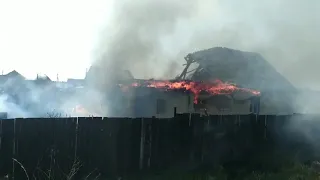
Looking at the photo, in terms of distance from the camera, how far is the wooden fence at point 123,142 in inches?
282

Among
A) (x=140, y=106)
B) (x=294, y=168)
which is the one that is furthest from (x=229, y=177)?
(x=140, y=106)

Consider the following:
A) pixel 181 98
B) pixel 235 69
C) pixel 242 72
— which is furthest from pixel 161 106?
pixel 242 72

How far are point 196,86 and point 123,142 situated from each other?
13226 millimetres

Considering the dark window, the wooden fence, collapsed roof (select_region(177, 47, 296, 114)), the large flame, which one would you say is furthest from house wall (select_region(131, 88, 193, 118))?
the wooden fence

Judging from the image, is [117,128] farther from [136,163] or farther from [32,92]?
[32,92]

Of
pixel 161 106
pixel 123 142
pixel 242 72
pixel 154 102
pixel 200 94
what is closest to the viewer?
pixel 123 142

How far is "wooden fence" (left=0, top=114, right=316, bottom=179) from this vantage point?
282 inches

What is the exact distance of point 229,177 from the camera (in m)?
9.12

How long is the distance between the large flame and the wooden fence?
9.81 meters

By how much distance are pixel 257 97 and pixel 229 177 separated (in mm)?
13852

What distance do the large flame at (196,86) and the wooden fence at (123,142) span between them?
32.2 ft

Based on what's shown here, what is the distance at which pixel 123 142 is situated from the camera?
28.2 ft

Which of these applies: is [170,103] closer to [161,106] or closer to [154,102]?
[161,106]

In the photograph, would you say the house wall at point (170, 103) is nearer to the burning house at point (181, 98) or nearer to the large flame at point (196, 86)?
the burning house at point (181, 98)
